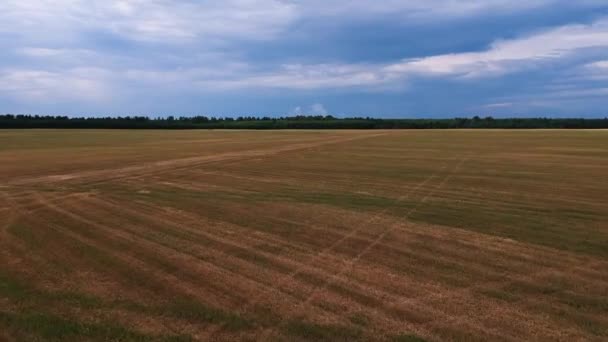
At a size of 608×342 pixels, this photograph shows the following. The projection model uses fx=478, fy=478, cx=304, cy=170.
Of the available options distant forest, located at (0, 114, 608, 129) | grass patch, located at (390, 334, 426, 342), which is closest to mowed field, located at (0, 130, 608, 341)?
grass patch, located at (390, 334, 426, 342)

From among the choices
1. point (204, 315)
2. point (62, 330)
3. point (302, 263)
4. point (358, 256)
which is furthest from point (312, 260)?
point (62, 330)

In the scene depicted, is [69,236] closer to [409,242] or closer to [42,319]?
[42,319]

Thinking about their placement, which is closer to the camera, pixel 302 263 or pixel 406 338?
pixel 406 338

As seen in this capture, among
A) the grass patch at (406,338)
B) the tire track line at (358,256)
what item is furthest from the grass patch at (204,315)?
the grass patch at (406,338)

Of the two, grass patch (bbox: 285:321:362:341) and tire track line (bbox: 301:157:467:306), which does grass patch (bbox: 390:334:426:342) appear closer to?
grass patch (bbox: 285:321:362:341)

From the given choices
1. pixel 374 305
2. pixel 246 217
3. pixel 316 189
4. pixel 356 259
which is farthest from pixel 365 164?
pixel 374 305

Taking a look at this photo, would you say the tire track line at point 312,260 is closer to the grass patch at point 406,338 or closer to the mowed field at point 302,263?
the mowed field at point 302,263

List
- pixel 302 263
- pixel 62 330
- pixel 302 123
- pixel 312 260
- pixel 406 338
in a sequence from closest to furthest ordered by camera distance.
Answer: pixel 406 338, pixel 62 330, pixel 302 263, pixel 312 260, pixel 302 123

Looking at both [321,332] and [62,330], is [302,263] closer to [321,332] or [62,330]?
[321,332]
